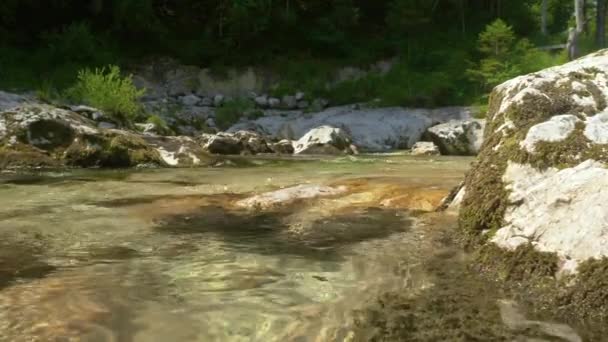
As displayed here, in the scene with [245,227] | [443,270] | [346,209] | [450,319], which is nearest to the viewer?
[450,319]

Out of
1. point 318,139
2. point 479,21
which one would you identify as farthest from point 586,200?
point 479,21

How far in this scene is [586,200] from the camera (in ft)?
9.66

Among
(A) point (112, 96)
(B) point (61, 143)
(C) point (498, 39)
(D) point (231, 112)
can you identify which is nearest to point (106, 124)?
(A) point (112, 96)

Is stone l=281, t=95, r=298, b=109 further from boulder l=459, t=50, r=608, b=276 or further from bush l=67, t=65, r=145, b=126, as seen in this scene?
→ boulder l=459, t=50, r=608, b=276

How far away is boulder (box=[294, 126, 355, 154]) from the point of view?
14039 millimetres

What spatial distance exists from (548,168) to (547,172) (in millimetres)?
36

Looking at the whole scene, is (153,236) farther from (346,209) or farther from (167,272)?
(346,209)

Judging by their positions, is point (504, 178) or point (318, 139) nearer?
point (504, 178)

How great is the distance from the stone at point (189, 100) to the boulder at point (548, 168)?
19464 millimetres

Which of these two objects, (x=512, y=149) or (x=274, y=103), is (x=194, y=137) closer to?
(x=274, y=103)

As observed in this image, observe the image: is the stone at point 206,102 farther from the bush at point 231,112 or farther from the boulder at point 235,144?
the boulder at point 235,144

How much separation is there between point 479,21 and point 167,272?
32841 millimetres

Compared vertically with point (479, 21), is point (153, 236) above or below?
below

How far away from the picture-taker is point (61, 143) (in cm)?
1004
